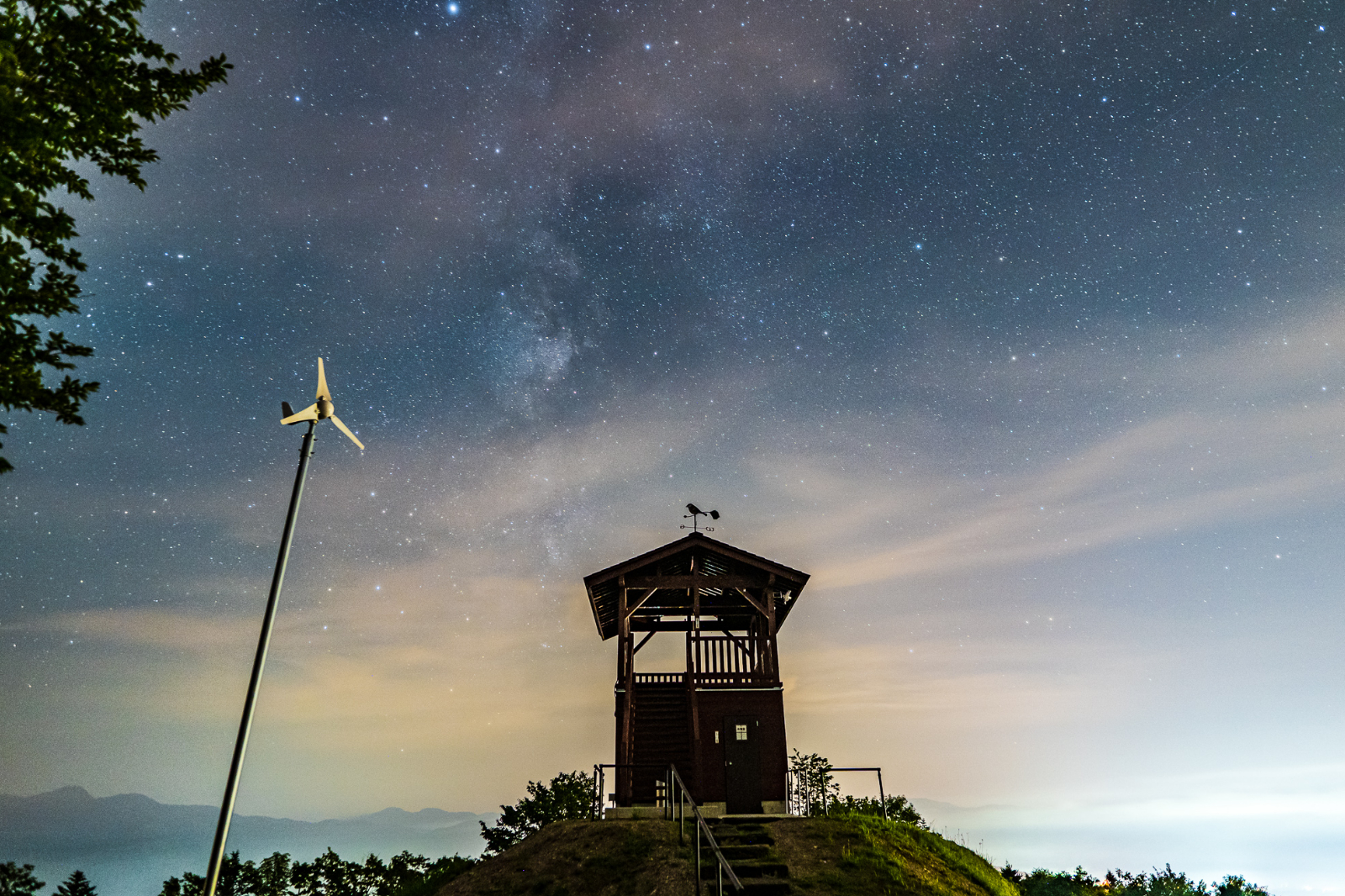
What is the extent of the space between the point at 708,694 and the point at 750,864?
7.19 metres

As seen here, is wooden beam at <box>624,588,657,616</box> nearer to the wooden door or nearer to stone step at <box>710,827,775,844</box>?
the wooden door

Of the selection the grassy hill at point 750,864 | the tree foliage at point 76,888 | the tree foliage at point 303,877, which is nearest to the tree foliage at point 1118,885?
the grassy hill at point 750,864

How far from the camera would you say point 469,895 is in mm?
16453

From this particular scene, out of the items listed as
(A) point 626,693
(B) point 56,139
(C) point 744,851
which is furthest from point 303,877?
(B) point 56,139

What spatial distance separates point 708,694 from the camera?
22.6m

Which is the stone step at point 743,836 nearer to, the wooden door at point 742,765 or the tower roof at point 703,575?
the wooden door at point 742,765

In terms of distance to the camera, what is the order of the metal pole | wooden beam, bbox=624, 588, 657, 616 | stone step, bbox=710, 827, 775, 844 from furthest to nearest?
1. wooden beam, bbox=624, 588, 657, 616
2. stone step, bbox=710, 827, 775, 844
3. the metal pole

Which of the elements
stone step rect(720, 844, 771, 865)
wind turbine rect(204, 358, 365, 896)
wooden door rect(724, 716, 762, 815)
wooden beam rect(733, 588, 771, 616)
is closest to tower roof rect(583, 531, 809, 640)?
wooden beam rect(733, 588, 771, 616)

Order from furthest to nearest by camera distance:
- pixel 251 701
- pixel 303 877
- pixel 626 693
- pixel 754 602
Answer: pixel 303 877, pixel 754 602, pixel 626 693, pixel 251 701

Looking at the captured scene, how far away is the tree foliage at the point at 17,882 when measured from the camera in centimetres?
2428

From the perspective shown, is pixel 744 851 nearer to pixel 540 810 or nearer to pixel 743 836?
pixel 743 836

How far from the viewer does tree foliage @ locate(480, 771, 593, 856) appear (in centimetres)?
2783

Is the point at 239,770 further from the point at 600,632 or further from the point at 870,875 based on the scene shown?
the point at 600,632

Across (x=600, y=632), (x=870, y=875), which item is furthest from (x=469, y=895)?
(x=600, y=632)
